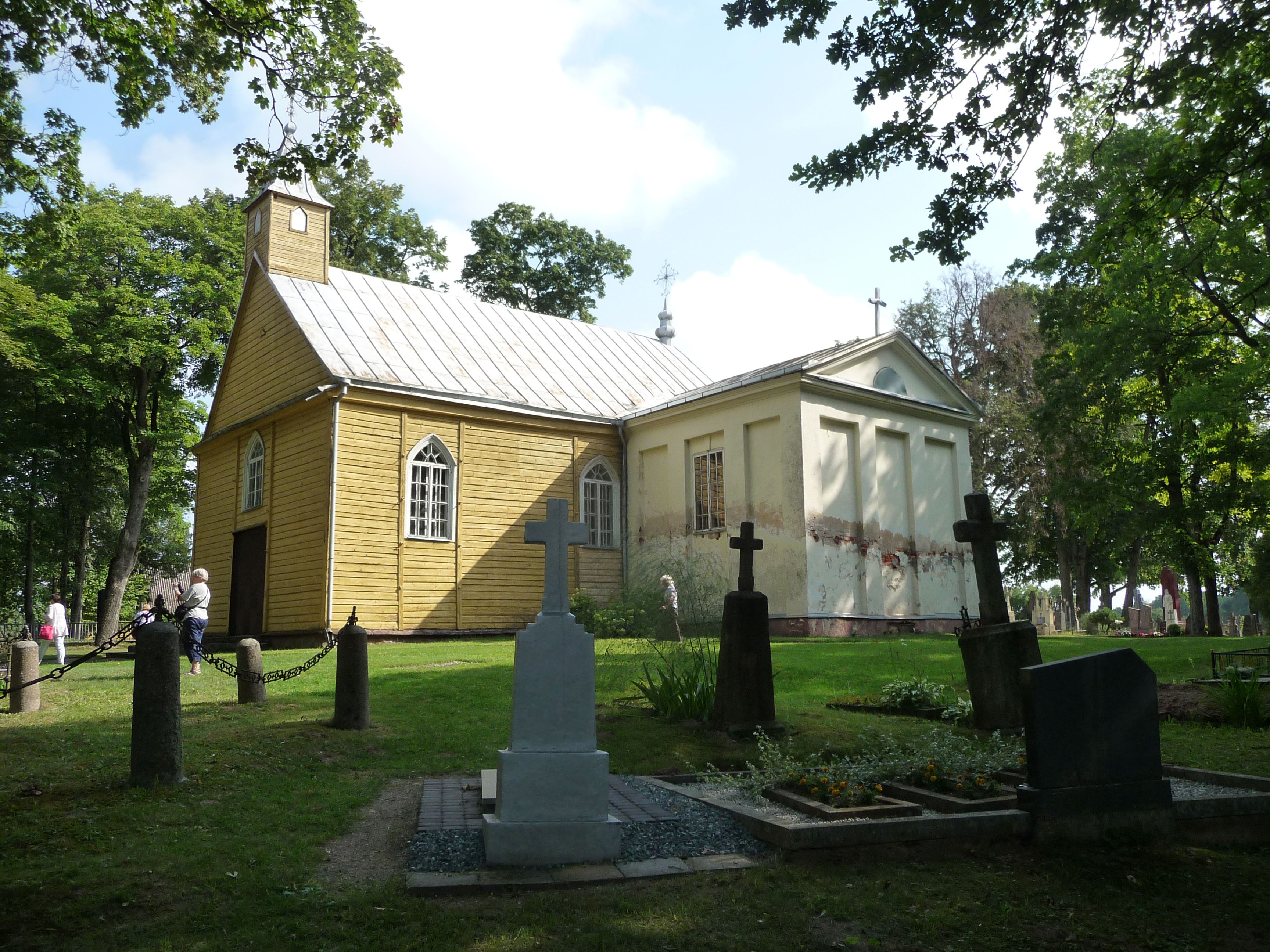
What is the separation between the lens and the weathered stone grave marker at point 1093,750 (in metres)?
5.87

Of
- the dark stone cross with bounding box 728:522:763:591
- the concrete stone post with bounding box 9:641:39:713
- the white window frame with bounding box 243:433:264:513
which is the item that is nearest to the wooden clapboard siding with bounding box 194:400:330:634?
the white window frame with bounding box 243:433:264:513

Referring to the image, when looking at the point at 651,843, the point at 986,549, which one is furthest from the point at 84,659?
the point at 986,549

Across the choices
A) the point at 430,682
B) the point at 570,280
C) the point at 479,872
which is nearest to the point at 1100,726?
the point at 479,872

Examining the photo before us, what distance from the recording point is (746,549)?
1034cm

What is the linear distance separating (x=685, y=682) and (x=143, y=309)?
2545 centimetres

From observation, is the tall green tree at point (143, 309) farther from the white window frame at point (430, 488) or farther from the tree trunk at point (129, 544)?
the white window frame at point (430, 488)

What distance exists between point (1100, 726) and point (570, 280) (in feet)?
115

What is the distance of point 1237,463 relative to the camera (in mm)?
27266

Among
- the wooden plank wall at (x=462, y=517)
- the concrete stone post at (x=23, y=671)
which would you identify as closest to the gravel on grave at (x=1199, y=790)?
the concrete stone post at (x=23, y=671)

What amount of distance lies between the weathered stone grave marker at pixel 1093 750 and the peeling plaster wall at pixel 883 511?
14091mm

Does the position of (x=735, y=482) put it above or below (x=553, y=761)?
above

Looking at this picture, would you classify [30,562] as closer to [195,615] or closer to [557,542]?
[195,615]

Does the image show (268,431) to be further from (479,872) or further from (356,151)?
(479,872)

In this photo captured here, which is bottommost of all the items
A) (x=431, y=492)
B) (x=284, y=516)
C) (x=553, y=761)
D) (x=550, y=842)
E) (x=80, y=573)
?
(x=550, y=842)
